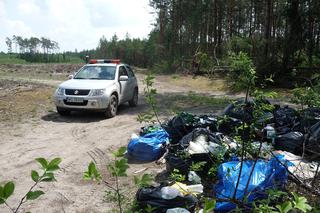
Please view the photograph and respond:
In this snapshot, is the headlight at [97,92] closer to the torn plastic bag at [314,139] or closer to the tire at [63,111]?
the tire at [63,111]

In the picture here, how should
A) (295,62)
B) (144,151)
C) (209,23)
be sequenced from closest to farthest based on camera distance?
(144,151) < (295,62) < (209,23)

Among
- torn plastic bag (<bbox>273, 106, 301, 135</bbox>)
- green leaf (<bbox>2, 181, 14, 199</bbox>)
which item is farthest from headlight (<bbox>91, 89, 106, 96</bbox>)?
green leaf (<bbox>2, 181, 14, 199</bbox>)

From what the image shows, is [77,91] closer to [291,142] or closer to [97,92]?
[97,92]

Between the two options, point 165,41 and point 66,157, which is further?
point 165,41

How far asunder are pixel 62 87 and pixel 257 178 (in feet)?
26.2

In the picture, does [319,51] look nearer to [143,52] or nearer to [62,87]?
[62,87]

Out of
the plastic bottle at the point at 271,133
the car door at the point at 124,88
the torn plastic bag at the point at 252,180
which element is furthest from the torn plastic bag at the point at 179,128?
the car door at the point at 124,88

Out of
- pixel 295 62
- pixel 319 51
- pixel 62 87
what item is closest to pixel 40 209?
pixel 62 87

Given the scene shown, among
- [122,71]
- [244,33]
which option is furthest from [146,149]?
[244,33]

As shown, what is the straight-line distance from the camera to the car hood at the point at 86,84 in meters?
11.4

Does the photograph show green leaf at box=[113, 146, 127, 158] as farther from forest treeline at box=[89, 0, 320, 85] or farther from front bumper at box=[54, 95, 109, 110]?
front bumper at box=[54, 95, 109, 110]

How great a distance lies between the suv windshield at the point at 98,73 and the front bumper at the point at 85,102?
125 centimetres

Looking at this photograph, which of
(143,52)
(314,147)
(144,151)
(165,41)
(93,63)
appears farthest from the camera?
(143,52)

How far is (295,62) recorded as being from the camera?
→ 20766mm
